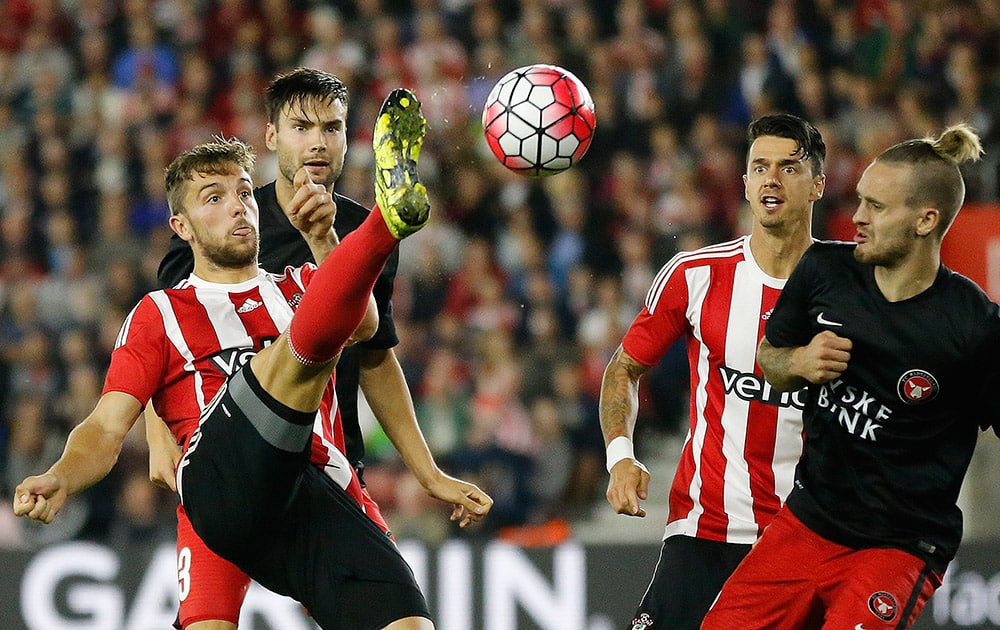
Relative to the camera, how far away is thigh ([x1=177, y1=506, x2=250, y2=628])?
13.5 ft

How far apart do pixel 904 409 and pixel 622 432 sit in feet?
3.36

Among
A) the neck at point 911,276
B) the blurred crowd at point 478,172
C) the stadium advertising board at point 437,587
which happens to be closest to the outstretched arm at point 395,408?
the neck at point 911,276

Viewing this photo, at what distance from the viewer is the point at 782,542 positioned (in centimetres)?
405

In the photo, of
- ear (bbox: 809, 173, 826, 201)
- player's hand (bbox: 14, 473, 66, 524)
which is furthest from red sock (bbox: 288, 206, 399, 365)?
ear (bbox: 809, 173, 826, 201)

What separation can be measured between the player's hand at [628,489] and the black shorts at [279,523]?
2.26 feet

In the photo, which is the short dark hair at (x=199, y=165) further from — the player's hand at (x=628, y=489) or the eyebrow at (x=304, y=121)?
the player's hand at (x=628, y=489)

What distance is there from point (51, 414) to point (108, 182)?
6.89ft

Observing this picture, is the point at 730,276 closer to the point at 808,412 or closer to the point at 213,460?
the point at 808,412

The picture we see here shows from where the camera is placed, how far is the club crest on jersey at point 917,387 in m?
3.85

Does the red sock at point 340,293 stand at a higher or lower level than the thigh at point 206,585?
higher

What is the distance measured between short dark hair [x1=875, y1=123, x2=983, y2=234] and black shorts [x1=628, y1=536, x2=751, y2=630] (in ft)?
4.19

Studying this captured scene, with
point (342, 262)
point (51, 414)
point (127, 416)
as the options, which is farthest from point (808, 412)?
point (51, 414)

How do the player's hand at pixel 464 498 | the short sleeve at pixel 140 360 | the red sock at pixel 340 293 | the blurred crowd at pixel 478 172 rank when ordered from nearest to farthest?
the red sock at pixel 340 293, the short sleeve at pixel 140 360, the player's hand at pixel 464 498, the blurred crowd at pixel 478 172

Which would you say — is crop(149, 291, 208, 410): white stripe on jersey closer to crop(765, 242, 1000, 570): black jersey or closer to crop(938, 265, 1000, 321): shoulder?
crop(765, 242, 1000, 570): black jersey
